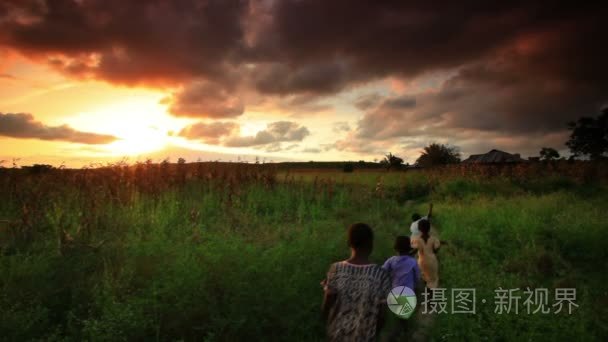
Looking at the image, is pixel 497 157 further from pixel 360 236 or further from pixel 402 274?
pixel 360 236

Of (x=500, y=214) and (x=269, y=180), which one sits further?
(x=269, y=180)

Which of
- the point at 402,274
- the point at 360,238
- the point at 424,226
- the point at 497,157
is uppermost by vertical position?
the point at 497,157

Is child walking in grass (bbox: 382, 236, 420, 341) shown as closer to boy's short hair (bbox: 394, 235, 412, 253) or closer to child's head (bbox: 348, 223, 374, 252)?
boy's short hair (bbox: 394, 235, 412, 253)

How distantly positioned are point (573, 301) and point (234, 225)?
7.17 metres

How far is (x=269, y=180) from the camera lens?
1537cm

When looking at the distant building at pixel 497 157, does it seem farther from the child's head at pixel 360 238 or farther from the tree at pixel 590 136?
the child's head at pixel 360 238

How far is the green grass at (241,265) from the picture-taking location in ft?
17.8

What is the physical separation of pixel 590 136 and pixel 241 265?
5808 centimetres

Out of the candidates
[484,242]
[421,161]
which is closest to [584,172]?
[484,242]

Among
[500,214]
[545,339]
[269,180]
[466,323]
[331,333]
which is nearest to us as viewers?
[331,333]

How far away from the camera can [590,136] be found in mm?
51844

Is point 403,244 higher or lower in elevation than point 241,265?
higher

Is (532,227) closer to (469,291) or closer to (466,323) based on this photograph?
(469,291)

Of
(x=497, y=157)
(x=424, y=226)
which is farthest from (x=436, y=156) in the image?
(x=424, y=226)
